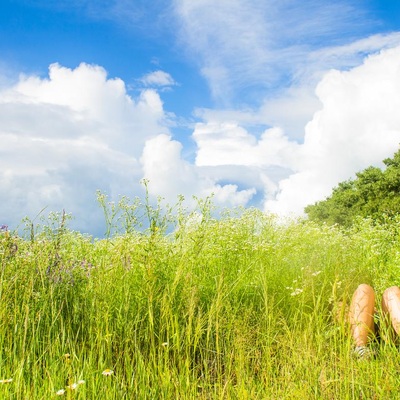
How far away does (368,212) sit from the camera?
18422 mm

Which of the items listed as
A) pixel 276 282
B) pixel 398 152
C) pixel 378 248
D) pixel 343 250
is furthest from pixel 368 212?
pixel 276 282

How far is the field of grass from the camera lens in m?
2.88

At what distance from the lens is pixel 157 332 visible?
12.8 ft

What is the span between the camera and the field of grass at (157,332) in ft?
9.43

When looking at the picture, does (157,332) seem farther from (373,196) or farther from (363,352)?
(373,196)

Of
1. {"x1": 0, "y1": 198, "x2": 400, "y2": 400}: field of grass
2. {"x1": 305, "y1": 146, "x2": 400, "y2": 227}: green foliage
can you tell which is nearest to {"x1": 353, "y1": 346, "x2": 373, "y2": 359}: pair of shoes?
{"x1": 0, "y1": 198, "x2": 400, "y2": 400}: field of grass

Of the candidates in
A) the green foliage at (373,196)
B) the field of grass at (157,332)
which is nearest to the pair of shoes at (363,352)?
the field of grass at (157,332)

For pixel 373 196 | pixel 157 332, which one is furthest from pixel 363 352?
pixel 373 196

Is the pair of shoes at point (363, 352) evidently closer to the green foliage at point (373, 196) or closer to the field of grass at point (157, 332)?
the field of grass at point (157, 332)

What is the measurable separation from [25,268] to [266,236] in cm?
459

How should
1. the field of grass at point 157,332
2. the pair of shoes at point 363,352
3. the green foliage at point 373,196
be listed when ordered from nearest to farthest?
the field of grass at point 157,332, the pair of shoes at point 363,352, the green foliage at point 373,196

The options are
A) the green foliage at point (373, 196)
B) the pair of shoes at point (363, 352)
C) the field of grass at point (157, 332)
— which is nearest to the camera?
the field of grass at point (157, 332)

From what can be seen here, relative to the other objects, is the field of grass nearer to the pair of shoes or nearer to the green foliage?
the pair of shoes

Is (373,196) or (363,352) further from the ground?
(373,196)
